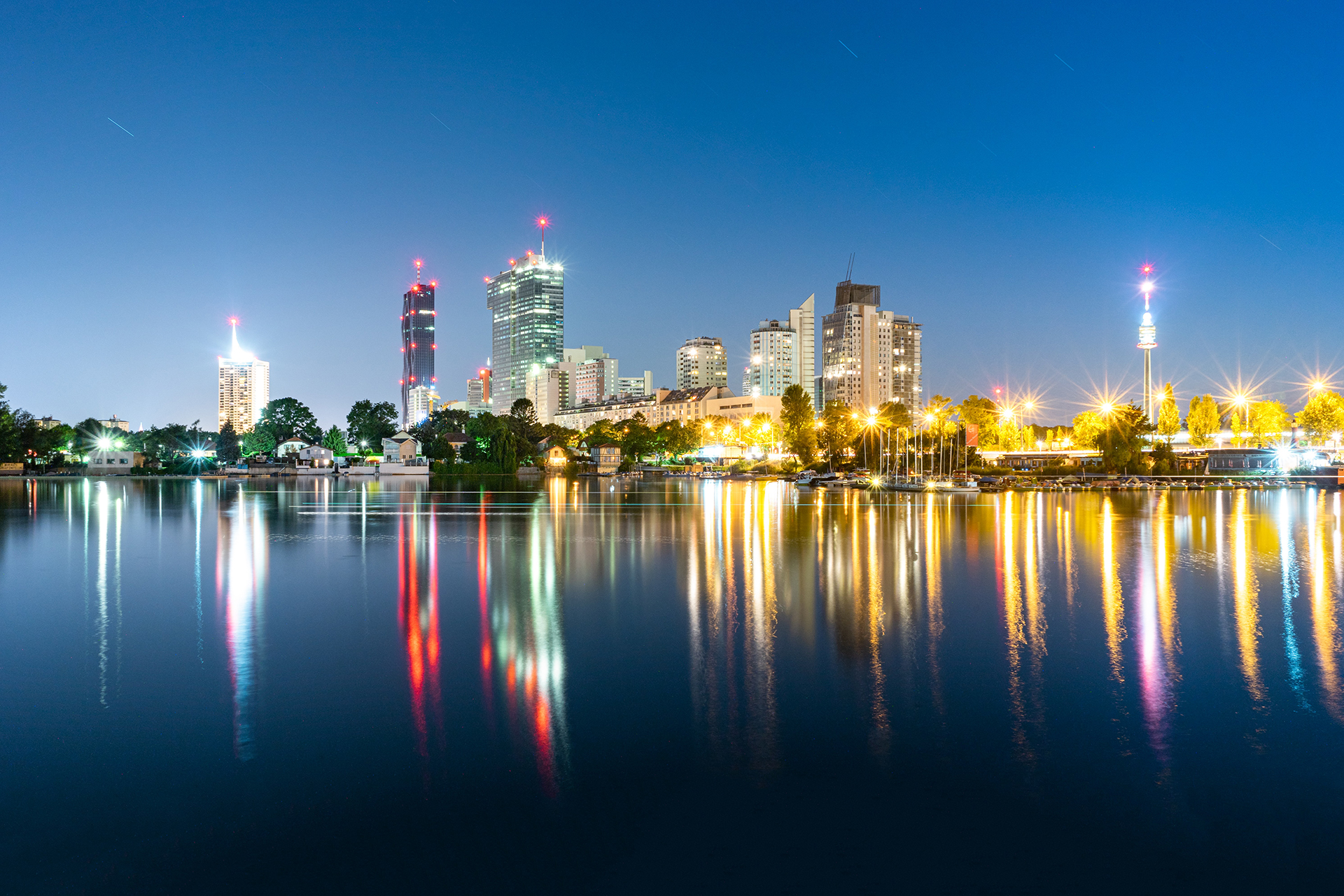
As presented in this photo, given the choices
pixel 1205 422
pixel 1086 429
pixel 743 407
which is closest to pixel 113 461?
pixel 743 407

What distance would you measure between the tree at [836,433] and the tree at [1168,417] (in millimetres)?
50851

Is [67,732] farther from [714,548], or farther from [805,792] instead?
[714,548]

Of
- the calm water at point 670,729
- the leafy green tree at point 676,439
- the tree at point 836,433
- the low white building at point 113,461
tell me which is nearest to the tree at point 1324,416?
the tree at point 836,433

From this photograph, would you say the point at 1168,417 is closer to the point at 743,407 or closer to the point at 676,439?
the point at 676,439

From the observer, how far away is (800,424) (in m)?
105

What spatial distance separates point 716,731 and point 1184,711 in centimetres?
577

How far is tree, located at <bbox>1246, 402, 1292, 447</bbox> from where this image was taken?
12250 cm

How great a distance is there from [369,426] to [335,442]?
8.89 meters

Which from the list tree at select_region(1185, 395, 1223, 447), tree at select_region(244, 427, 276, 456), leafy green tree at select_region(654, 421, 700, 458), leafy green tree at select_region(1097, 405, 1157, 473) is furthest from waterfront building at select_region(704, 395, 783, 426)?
leafy green tree at select_region(1097, 405, 1157, 473)

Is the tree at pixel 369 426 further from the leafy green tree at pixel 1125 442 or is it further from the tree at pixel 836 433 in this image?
the leafy green tree at pixel 1125 442

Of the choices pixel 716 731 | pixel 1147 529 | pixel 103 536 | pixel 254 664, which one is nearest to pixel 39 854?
pixel 254 664

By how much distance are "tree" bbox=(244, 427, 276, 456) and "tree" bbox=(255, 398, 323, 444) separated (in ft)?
1.93

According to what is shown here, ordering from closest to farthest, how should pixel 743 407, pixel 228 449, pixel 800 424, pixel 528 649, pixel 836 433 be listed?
pixel 528 649
pixel 836 433
pixel 800 424
pixel 228 449
pixel 743 407

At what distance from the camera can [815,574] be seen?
63.4 feet
